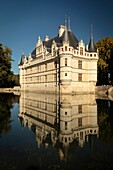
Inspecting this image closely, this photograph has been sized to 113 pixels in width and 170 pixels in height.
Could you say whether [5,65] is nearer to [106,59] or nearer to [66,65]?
[66,65]

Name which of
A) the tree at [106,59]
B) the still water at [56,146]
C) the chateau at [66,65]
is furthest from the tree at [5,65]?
the still water at [56,146]

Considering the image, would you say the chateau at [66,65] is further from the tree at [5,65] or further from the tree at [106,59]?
the tree at [5,65]

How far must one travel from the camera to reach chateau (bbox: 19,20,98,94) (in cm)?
3366

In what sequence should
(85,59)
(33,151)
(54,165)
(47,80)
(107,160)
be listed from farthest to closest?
(47,80), (85,59), (33,151), (107,160), (54,165)

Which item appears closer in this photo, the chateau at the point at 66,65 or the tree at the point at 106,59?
the chateau at the point at 66,65

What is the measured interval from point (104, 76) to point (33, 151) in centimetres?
4191

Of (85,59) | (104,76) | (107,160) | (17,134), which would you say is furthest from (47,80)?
(107,160)

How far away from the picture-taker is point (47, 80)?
4091 cm

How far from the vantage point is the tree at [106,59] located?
138ft

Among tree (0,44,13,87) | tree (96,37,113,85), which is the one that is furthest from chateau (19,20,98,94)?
tree (0,44,13,87)

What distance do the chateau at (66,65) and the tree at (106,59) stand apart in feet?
13.3

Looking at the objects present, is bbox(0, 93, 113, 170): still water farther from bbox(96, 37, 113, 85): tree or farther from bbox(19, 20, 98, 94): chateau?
bbox(96, 37, 113, 85): tree

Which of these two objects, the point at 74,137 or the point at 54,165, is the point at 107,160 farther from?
the point at 74,137

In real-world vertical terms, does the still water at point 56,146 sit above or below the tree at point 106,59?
below
